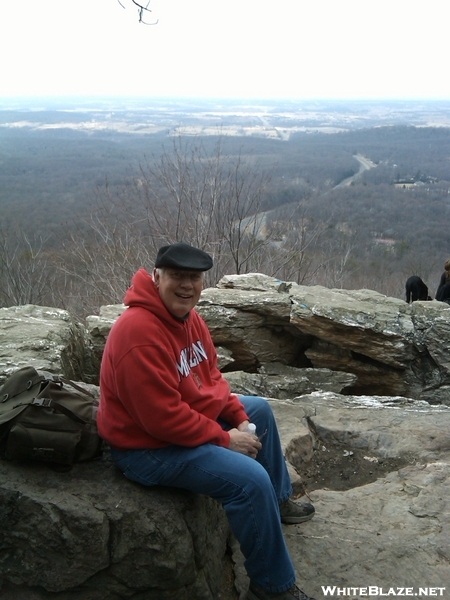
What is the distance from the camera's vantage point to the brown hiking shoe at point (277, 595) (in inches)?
99.1

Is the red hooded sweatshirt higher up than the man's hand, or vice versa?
the red hooded sweatshirt

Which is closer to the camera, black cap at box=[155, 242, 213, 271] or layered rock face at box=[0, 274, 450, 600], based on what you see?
layered rock face at box=[0, 274, 450, 600]

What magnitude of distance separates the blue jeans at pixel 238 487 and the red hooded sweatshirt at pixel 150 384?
0.07 m

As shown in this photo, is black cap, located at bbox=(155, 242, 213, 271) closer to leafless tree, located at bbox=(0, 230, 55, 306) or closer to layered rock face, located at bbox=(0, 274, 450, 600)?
layered rock face, located at bbox=(0, 274, 450, 600)

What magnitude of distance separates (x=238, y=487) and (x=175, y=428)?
1.35 ft

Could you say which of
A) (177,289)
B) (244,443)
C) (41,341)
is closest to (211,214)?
(41,341)

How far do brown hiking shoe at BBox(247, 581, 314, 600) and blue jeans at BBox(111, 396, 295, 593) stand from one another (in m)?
0.03

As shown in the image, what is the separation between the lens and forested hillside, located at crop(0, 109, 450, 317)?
1359cm

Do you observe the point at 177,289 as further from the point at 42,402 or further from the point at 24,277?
the point at 24,277

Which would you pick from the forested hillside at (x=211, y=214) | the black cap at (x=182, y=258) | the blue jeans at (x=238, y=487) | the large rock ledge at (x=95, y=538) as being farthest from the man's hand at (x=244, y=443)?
the forested hillside at (x=211, y=214)

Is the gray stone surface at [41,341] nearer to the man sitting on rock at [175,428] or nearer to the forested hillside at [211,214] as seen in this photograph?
the man sitting on rock at [175,428]

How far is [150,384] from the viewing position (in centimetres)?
242

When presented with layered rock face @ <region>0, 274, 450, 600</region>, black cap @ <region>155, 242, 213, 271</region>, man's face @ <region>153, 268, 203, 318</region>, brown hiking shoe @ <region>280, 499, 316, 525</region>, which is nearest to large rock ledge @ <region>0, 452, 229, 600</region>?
layered rock face @ <region>0, 274, 450, 600</region>

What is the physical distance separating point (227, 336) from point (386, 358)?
1887 mm
